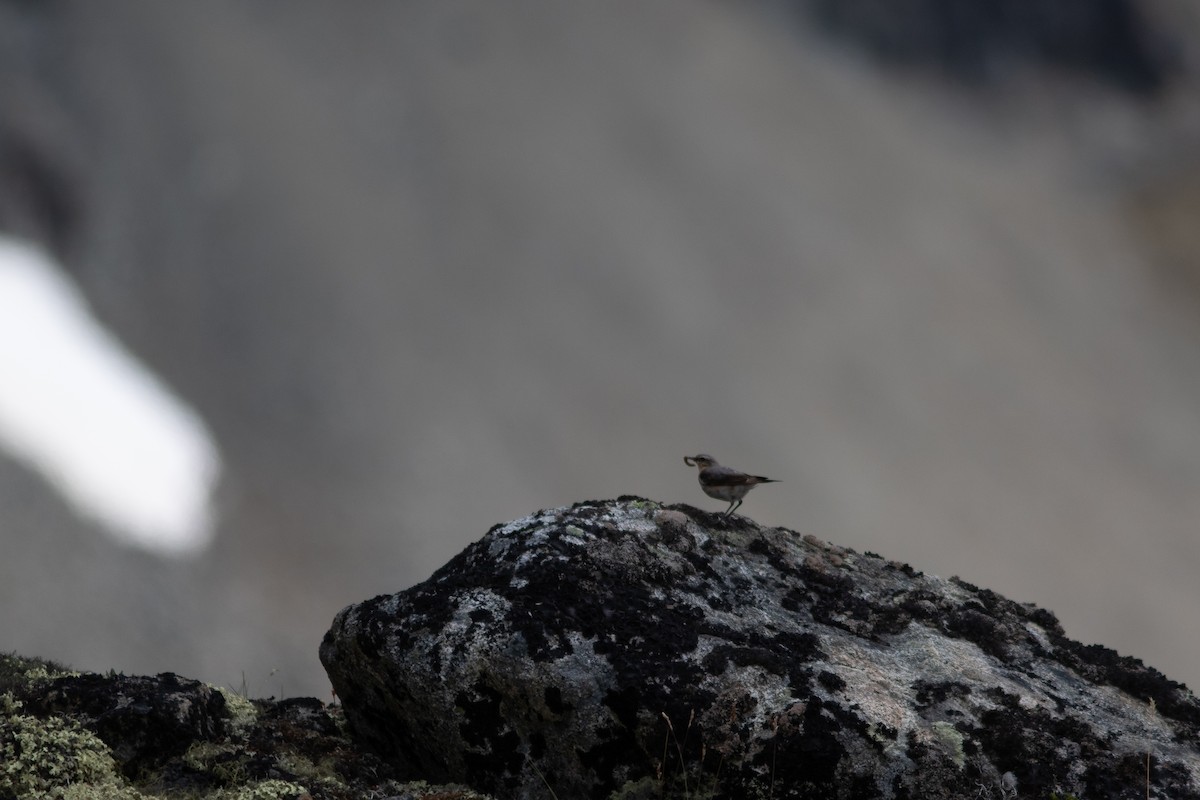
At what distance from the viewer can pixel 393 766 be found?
27.3ft

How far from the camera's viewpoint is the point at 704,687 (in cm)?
738

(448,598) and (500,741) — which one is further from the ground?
(448,598)

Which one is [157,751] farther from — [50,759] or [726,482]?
[726,482]

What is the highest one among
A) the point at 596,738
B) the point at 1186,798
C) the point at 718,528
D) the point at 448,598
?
the point at 718,528

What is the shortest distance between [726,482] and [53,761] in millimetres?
6284

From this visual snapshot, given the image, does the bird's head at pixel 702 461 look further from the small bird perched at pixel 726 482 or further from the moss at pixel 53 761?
the moss at pixel 53 761

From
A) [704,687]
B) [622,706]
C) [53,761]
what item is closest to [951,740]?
[704,687]

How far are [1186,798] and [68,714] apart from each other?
8259 mm

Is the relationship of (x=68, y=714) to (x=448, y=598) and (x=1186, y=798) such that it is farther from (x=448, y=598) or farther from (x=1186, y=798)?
(x=1186, y=798)

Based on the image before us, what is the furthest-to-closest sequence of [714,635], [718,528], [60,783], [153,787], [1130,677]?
[718,528], [1130,677], [714,635], [153,787], [60,783]

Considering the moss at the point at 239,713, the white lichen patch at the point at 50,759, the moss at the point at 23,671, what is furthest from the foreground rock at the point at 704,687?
the moss at the point at 23,671

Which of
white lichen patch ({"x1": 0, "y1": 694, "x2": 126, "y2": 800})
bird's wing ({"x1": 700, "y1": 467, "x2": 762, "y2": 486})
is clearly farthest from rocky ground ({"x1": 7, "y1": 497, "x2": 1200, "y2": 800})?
bird's wing ({"x1": 700, "y1": 467, "x2": 762, "y2": 486})

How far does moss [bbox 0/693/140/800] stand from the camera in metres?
6.62

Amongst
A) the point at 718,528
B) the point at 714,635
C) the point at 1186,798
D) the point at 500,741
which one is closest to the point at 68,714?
the point at 500,741
